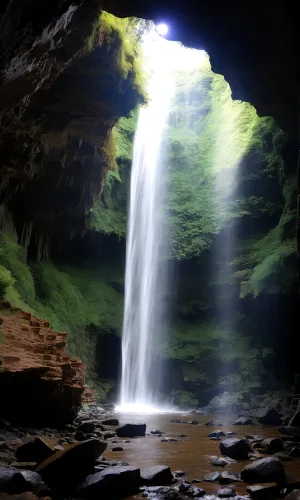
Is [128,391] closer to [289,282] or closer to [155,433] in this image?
Answer: [289,282]

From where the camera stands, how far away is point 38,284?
23.1 m

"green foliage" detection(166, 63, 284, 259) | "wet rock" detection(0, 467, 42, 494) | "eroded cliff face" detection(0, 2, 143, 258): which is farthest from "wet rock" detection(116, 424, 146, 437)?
"green foliage" detection(166, 63, 284, 259)

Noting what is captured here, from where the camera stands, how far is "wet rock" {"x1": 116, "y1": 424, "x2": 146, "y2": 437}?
10.2 meters

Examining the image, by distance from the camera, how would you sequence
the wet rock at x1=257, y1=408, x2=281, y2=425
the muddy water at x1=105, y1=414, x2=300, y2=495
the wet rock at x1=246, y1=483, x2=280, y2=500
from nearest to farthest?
the wet rock at x1=246, y1=483, x2=280, y2=500 < the muddy water at x1=105, y1=414, x2=300, y2=495 < the wet rock at x1=257, y1=408, x2=281, y2=425

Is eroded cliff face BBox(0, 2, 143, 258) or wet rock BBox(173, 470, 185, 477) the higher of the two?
eroded cliff face BBox(0, 2, 143, 258)

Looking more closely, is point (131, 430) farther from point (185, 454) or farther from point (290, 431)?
point (290, 431)

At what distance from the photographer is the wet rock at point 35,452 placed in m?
6.08

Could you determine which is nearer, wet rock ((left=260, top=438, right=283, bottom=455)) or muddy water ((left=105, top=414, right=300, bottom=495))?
muddy water ((left=105, top=414, right=300, bottom=495))

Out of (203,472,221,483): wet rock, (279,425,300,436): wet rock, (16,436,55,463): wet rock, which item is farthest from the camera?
(279,425,300,436): wet rock

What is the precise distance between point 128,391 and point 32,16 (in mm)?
20598

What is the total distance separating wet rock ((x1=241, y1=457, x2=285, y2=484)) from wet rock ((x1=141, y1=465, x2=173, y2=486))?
1061mm

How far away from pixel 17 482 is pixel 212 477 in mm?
2748

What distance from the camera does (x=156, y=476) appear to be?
5.52 meters

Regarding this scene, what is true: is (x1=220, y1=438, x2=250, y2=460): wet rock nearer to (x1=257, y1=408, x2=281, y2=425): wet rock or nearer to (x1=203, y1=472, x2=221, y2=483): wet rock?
(x1=203, y1=472, x2=221, y2=483): wet rock
